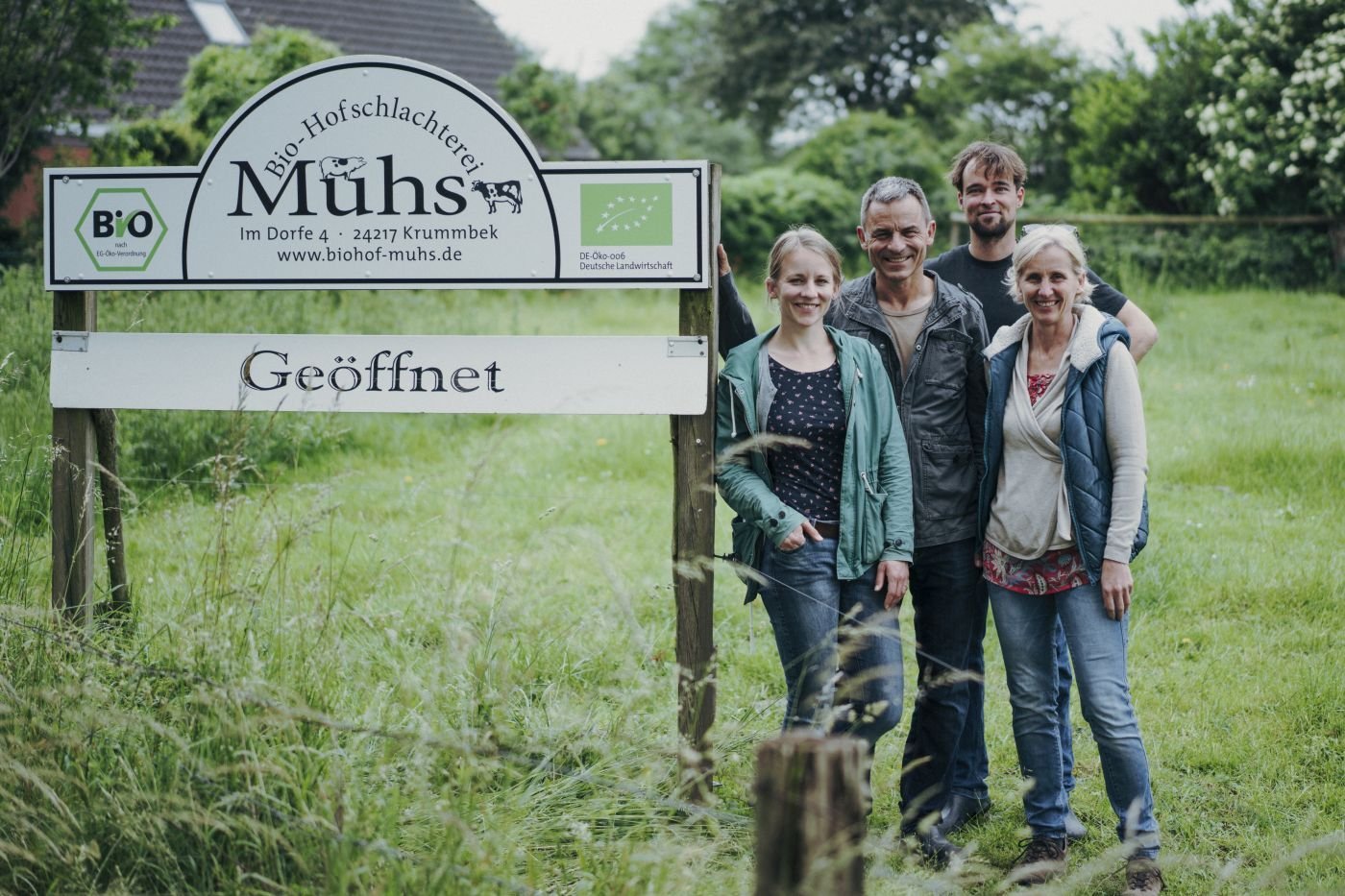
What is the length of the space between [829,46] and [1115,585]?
3504cm

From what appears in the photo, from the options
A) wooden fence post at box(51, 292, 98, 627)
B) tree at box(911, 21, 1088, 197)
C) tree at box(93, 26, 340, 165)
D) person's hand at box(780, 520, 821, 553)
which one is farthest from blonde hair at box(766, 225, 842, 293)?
tree at box(911, 21, 1088, 197)

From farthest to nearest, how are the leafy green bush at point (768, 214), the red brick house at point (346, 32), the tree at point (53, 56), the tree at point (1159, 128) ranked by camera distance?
the red brick house at point (346, 32)
the leafy green bush at point (768, 214)
the tree at point (1159, 128)
the tree at point (53, 56)

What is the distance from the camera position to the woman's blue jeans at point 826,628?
353 cm

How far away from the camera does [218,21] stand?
2217cm

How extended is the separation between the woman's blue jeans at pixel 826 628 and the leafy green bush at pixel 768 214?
51.9 ft

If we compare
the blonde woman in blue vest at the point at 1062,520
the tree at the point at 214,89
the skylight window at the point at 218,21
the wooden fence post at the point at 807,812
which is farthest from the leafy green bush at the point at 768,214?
the wooden fence post at the point at 807,812

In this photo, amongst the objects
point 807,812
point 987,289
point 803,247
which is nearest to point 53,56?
point 803,247

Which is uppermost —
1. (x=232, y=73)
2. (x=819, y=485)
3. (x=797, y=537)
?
(x=232, y=73)

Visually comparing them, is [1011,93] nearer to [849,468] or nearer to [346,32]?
[346,32]

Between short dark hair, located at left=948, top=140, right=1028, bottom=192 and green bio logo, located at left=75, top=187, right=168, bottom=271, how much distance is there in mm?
2667

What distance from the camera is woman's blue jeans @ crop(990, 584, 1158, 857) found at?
11.3 feet

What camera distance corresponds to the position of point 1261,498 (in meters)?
7.23

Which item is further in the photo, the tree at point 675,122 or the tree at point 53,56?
the tree at point 675,122

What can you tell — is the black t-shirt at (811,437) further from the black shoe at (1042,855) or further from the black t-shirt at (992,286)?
the black shoe at (1042,855)
